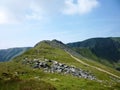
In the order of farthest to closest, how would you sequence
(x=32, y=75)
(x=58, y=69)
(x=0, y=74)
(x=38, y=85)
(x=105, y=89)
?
1. (x=58, y=69)
2. (x=32, y=75)
3. (x=0, y=74)
4. (x=105, y=89)
5. (x=38, y=85)

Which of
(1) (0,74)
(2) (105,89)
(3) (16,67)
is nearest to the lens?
(2) (105,89)

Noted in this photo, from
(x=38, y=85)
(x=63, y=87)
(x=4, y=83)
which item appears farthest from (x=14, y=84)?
(x=63, y=87)

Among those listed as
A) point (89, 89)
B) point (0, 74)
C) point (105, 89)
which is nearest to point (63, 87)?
point (89, 89)

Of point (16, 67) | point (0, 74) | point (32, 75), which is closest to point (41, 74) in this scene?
Answer: point (32, 75)

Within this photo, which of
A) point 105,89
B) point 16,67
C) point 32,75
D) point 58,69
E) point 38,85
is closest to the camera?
point 38,85

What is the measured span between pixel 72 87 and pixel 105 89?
796cm

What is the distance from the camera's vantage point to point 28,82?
51.6 metres

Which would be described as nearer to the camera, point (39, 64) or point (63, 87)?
point (63, 87)

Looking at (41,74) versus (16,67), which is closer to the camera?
(41,74)

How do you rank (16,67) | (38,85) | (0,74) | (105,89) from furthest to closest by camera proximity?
(16,67) < (0,74) < (105,89) < (38,85)

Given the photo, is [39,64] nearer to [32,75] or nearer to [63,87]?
[32,75]

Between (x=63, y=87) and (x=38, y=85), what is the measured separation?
6.12 m

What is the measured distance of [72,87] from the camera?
53.0m

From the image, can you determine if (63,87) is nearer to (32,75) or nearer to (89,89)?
(89,89)
